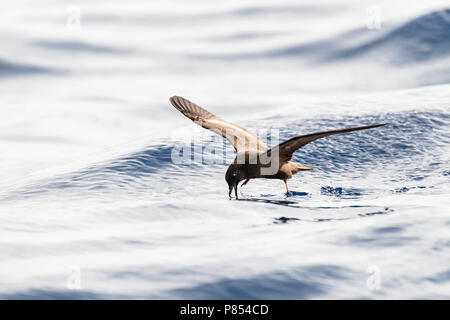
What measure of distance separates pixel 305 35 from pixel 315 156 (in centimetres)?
1212

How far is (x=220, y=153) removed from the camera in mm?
12578

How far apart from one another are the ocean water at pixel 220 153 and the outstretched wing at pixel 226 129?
0.64 meters

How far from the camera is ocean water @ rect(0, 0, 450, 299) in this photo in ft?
23.6

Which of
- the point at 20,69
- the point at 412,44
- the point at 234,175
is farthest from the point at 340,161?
the point at 20,69

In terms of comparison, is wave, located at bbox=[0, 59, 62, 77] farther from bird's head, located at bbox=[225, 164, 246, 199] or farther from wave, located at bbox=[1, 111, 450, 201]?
bird's head, located at bbox=[225, 164, 246, 199]

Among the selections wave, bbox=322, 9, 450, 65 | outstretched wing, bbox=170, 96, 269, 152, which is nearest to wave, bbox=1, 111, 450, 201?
outstretched wing, bbox=170, 96, 269, 152

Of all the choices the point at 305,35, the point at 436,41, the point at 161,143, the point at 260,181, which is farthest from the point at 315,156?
the point at 305,35

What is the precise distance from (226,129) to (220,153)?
6.25ft

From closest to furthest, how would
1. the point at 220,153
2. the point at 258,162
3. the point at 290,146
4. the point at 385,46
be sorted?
the point at 290,146, the point at 258,162, the point at 220,153, the point at 385,46

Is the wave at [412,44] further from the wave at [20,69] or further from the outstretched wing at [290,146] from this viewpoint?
the outstretched wing at [290,146]

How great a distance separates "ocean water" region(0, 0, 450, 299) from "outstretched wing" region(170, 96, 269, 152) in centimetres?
64

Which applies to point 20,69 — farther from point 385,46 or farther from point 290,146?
point 290,146

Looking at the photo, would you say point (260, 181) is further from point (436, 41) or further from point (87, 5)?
point (87, 5)

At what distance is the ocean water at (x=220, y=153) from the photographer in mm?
7184
